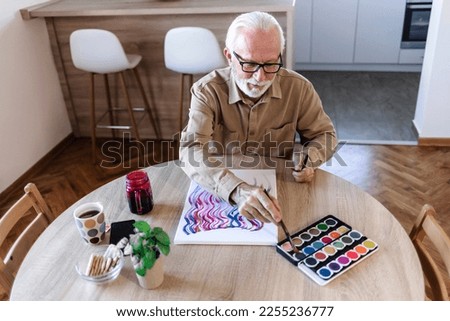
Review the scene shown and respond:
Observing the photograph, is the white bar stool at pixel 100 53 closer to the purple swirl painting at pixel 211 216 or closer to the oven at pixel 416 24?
the purple swirl painting at pixel 211 216

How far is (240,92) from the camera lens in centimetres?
160

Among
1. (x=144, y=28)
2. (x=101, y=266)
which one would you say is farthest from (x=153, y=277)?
(x=144, y=28)

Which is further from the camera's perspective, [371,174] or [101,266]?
[371,174]

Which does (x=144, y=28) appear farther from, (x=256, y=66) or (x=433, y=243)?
(x=433, y=243)

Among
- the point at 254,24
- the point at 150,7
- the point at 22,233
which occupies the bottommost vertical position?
the point at 22,233

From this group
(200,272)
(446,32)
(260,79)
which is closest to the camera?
(200,272)

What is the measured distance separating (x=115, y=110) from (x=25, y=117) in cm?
66

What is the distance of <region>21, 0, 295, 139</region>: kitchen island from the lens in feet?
9.34

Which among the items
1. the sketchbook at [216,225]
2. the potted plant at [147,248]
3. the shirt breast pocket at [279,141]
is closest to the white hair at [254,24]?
the shirt breast pocket at [279,141]

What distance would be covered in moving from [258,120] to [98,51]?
5.40 ft

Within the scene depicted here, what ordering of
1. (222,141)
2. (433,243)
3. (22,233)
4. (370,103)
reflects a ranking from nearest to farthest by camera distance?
(433,243) < (22,233) < (222,141) < (370,103)

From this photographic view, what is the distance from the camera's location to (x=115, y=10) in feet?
9.49
